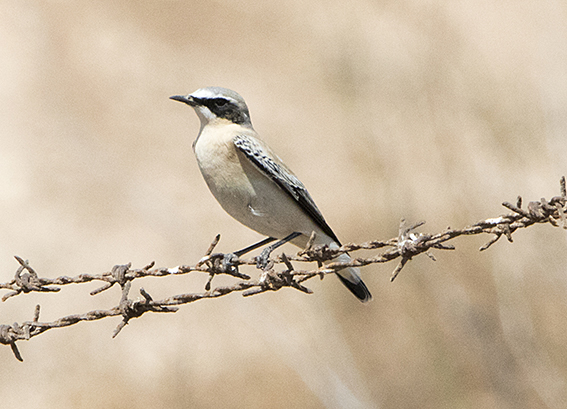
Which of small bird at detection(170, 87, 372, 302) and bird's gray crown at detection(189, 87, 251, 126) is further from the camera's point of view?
bird's gray crown at detection(189, 87, 251, 126)

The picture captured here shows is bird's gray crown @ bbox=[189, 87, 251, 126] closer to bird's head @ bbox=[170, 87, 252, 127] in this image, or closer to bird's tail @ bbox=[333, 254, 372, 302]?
bird's head @ bbox=[170, 87, 252, 127]

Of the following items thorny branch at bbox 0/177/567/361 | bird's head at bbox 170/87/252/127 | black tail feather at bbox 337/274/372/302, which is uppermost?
bird's head at bbox 170/87/252/127

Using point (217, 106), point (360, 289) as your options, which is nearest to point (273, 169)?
point (217, 106)

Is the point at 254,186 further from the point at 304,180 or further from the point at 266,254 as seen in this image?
the point at 304,180

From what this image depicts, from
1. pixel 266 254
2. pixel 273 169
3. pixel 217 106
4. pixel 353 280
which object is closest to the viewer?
pixel 266 254

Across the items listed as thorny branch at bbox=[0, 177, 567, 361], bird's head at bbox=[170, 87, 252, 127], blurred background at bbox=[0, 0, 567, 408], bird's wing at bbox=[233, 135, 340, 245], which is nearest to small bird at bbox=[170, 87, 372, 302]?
bird's wing at bbox=[233, 135, 340, 245]

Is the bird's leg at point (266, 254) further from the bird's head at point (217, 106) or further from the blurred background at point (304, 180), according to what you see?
the blurred background at point (304, 180)

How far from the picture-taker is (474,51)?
51.4 ft

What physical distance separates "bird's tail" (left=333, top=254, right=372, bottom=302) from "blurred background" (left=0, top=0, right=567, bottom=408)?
1.82 meters

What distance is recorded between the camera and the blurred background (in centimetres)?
820

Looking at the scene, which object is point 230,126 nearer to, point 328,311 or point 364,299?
point 364,299

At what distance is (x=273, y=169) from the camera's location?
5.20 meters

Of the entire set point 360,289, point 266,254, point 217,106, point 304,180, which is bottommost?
point 360,289

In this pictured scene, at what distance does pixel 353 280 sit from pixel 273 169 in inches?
49.4
